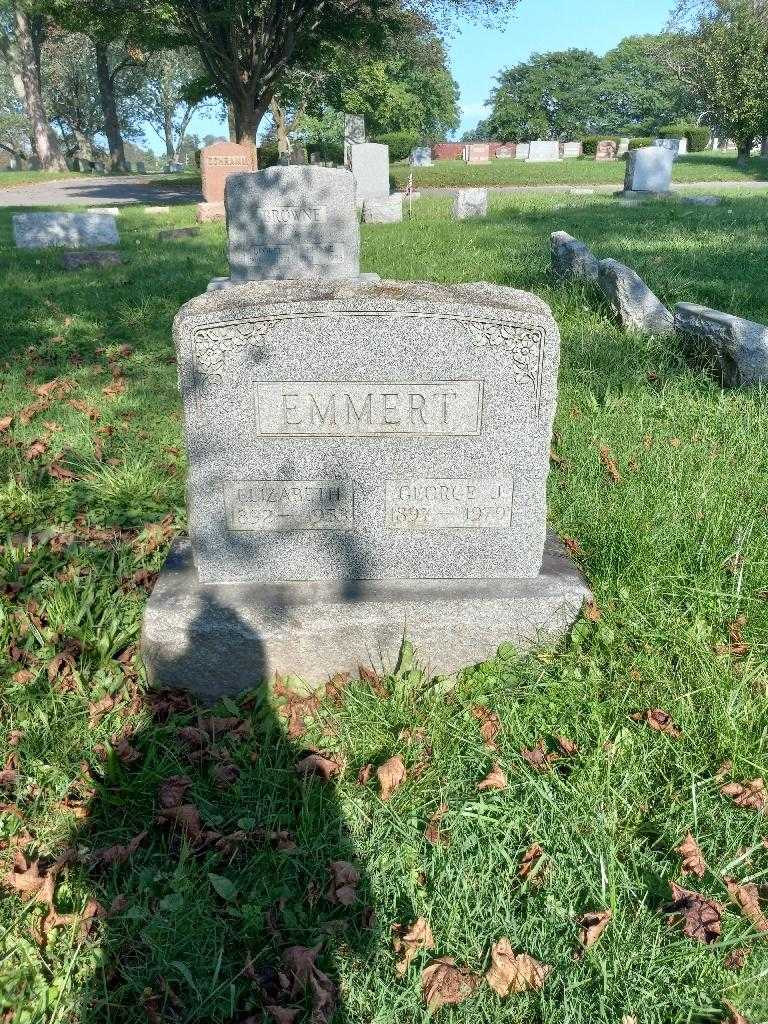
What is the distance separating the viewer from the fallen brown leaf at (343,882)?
200 centimetres

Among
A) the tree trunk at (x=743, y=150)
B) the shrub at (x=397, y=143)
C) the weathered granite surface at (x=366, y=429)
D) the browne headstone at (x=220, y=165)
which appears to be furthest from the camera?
the shrub at (x=397, y=143)

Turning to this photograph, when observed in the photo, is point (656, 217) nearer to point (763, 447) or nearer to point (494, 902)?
point (763, 447)

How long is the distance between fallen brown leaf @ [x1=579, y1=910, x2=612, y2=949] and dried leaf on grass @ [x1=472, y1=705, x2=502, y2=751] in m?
0.61

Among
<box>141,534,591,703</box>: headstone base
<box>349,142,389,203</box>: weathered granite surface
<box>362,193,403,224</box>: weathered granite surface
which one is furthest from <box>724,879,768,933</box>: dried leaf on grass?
<box>349,142,389,203</box>: weathered granite surface

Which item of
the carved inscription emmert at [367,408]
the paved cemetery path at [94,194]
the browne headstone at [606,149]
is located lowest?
the carved inscription emmert at [367,408]

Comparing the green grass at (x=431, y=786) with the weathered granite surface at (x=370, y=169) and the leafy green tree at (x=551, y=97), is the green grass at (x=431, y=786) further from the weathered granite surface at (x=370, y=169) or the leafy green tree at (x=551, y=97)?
the leafy green tree at (x=551, y=97)

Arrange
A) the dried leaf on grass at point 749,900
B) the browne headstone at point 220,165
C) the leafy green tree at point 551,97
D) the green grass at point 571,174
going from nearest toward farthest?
the dried leaf on grass at point 749,900 → the browne headstone at point 220,165 → the green grass at point 571,174 → the leafy green tree at point 551,97

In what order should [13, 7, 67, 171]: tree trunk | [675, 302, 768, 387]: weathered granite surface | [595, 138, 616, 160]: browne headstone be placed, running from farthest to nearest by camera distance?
[595, 138, 616, 160]: browne headstone → [13, 7, 67, 171]: tree trunk → [675, 302, 768, 387]: weathered granite surface

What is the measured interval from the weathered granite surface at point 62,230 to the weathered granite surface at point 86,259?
1791mm

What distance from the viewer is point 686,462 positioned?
3.90m

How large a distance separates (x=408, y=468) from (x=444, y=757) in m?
1.00

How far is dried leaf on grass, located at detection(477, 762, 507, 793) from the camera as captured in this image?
2293 millimetres

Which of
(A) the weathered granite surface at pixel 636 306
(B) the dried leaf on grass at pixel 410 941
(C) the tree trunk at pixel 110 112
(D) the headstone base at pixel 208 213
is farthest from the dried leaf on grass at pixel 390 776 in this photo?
(C) the tree trunk at pixel 110 112

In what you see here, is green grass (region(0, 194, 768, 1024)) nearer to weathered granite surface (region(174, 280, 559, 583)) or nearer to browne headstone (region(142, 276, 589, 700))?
browne headstone (region(142, 276, 589, 700))
